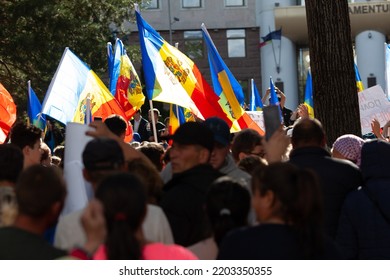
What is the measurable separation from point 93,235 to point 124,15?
2748 cm

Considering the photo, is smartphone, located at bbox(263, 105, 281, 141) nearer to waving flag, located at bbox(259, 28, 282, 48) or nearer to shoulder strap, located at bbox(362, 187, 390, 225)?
shoulder strap, located at bbox(362, 187, 390, 225)

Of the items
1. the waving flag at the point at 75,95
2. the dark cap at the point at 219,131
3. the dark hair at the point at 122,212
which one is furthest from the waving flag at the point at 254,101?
the dark hair at the point at 122,212

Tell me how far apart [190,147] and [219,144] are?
0.70 meters

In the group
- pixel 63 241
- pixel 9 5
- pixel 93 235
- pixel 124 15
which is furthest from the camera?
pixel 124 15

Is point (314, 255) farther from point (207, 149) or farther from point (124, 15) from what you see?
point (124, 15)

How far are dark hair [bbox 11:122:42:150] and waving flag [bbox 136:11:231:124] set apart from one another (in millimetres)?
4245

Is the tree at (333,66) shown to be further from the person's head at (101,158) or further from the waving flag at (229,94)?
the person's head at (101,158)

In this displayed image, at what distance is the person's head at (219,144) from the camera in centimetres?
699

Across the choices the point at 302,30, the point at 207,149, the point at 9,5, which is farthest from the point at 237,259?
the point at 302,30

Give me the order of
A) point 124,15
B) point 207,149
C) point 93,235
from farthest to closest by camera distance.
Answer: point 124,15
point 207,149
point 93,235

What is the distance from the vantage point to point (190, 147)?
637 centimetres

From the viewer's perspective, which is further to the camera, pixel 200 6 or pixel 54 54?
pixel 200 6

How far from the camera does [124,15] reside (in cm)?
3159

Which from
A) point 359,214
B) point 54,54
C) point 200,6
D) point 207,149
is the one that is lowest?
point 359,214
